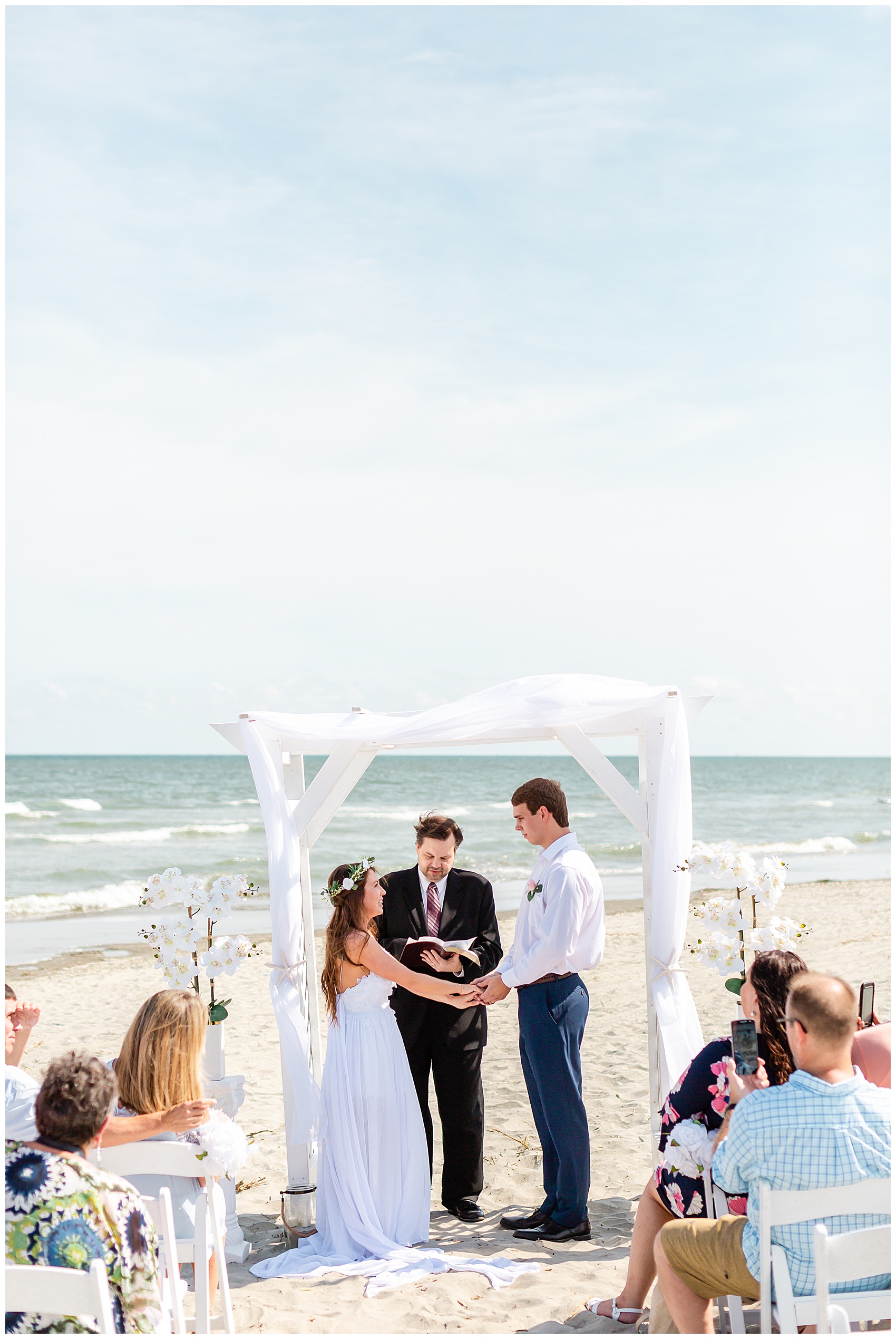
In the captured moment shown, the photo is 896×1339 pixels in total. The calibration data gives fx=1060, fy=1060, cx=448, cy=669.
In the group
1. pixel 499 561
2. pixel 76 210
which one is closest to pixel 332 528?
pixel 499 561

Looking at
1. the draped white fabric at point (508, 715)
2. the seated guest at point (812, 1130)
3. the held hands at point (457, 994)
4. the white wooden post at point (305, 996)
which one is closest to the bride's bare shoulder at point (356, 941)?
the white wooden post at point (305, 996)

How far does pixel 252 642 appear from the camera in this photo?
39219 millimetres

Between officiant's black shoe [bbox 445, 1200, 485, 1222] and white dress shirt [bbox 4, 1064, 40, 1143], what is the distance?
2.37 m

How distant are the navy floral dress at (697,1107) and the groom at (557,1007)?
1154mm

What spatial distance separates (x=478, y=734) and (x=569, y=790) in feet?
107

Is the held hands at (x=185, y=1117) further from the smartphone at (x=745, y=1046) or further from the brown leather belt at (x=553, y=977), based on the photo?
the brown leather belt at (x=553, y=977)

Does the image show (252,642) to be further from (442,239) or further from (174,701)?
(442,239)

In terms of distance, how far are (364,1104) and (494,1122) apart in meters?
2.34

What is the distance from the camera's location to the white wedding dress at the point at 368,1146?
462 centimetres

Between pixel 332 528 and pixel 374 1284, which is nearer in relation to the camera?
pixel 374 1284

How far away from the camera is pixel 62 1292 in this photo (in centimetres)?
235

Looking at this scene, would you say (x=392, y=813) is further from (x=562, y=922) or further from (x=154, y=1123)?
(x=154, y=1123)

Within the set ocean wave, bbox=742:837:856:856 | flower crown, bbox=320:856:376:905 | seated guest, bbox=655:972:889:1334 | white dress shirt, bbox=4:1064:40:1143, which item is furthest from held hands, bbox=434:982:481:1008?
ocean wave, bbox=742:837:856:856

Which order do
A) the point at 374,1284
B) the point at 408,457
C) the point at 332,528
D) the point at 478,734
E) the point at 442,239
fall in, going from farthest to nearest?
the point at 332,528, the point at 408,457, the point at 442,239, the point at 478,734, the point at 374,1284
